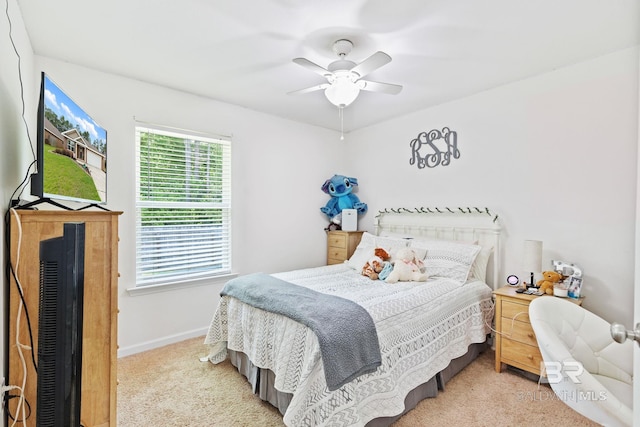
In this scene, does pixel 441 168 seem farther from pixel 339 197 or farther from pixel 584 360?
pixel 584 360

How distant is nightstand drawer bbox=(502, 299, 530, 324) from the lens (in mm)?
2316

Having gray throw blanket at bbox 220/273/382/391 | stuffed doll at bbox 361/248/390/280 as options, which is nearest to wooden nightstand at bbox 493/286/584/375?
stuffed doll at bbox 361/248/390/280

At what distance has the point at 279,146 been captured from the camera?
152 inches

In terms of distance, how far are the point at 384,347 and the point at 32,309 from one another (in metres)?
1.74

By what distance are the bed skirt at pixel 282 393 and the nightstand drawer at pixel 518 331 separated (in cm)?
36

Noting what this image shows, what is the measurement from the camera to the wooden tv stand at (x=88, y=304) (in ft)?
4.30

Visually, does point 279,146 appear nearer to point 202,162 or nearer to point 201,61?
point 202,162

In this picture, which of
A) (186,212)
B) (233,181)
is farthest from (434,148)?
(186,212)

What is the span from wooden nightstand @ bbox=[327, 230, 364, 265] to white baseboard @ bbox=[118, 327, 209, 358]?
184 centimetres

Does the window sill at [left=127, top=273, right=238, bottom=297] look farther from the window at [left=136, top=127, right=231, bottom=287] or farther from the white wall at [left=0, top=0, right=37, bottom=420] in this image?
the white wall at [left=0, top=0, right=37, bottom=420]

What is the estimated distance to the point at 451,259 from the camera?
9.24 ft

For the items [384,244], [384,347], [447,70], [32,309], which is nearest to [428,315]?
[384,347]

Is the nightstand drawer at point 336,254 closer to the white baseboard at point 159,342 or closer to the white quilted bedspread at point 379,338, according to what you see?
the white quilted bedspread at point 379,338

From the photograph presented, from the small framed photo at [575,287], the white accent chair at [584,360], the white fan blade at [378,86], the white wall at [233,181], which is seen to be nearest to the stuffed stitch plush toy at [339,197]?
the white wall at [233,181]
